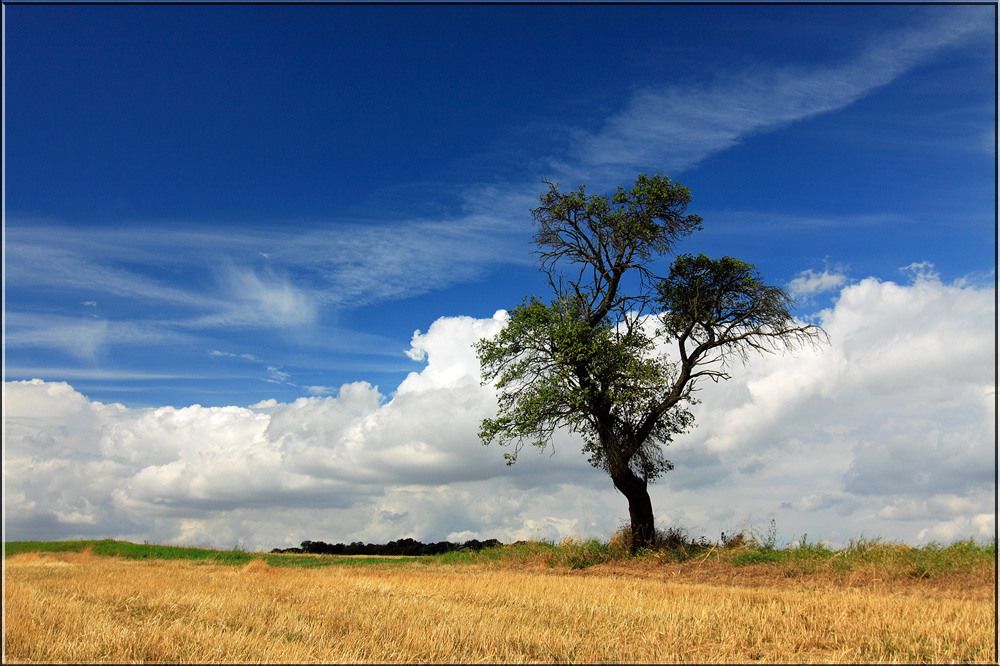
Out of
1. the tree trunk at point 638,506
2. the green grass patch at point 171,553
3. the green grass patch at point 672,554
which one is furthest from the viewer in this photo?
the green grass patch at point 171,553

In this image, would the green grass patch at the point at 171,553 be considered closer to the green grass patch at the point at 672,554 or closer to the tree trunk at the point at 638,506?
the green grass patch at the point at 672,554

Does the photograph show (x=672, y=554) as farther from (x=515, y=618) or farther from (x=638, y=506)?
(x=515, y=618)

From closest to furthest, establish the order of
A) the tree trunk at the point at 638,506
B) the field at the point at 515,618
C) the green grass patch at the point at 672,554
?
the field at the point at 515,618 < the green grass patch at the point at 672,554 < the tree trunk at the point at 638,506

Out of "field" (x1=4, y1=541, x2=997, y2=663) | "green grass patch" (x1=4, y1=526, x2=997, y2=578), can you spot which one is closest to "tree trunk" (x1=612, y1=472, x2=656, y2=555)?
"green grass patch" (x1=4, y1=526, x2=997, y2=578)

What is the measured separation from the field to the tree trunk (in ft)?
20.8

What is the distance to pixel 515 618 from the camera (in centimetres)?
901

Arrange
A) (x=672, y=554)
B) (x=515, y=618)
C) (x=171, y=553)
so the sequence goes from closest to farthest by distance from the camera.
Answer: (x=515, y=618)
(x=672, y=554)
(x=171, y=553)

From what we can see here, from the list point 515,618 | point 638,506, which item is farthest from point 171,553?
point 515,618

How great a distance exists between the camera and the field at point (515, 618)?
7176mm

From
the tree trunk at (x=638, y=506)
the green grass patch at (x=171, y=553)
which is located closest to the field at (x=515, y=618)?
the tree trunk at (x=638, y=506)

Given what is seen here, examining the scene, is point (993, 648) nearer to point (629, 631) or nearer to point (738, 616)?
point (738, 616)

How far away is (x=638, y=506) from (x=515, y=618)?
13788 millimetres

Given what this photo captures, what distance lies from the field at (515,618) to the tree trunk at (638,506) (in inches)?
249

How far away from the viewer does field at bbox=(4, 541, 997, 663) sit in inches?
283
